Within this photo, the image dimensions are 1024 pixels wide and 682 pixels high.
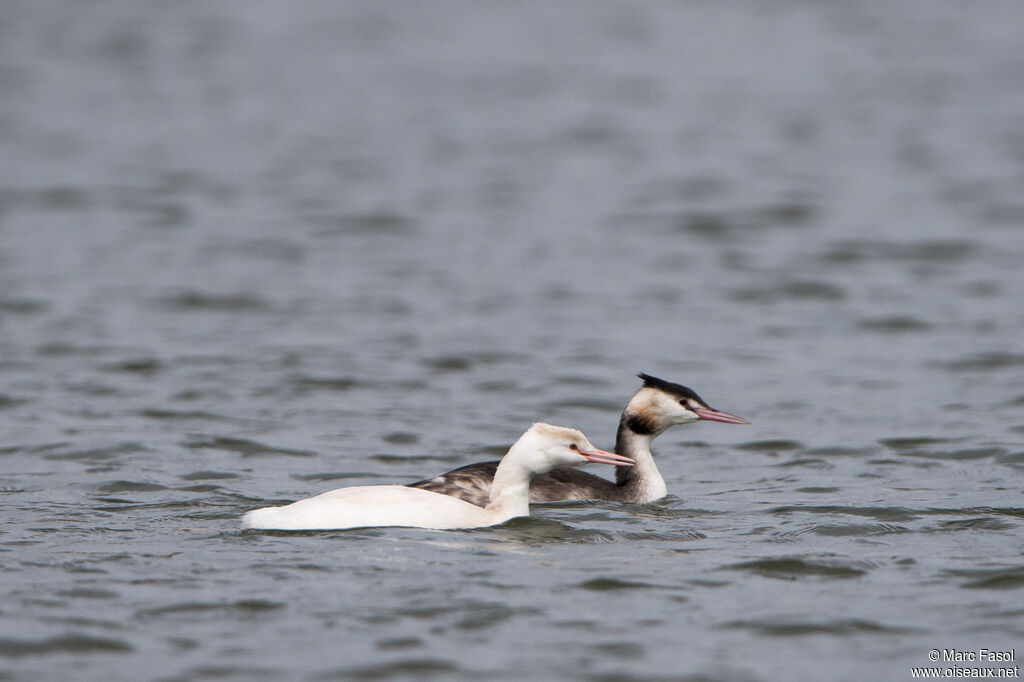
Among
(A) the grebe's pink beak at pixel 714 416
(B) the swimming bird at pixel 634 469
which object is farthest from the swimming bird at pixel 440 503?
(A) the grebe's pink beak at pixel 714 416

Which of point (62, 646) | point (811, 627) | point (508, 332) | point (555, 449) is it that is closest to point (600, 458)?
point (555, 449)

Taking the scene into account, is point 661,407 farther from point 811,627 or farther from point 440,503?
point 811,627

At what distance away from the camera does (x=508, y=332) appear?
15.2m

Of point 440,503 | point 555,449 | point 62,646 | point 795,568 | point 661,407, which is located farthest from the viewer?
point 661,407

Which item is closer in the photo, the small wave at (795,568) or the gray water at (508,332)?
the gray water at (508,332)

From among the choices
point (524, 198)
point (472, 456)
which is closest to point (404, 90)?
point (524, 198)

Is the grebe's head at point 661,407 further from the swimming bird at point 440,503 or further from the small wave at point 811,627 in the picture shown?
the small wave at point 811,627

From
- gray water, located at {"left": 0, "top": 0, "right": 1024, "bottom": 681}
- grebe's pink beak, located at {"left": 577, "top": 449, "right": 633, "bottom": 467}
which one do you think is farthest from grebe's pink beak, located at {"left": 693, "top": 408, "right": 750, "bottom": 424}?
grebe's pink beak, located at {"left": 577, "top": 449, "right": 633, "bottom": 467}

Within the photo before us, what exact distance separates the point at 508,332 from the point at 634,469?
18.4ft

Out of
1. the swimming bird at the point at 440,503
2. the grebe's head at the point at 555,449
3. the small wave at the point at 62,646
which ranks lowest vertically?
the small wave at the point at 62,646

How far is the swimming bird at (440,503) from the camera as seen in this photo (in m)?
7.90

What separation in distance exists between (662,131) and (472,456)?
57.6 feet

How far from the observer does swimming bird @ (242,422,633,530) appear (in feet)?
25.9

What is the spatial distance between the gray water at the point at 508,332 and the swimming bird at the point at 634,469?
0.23 m
